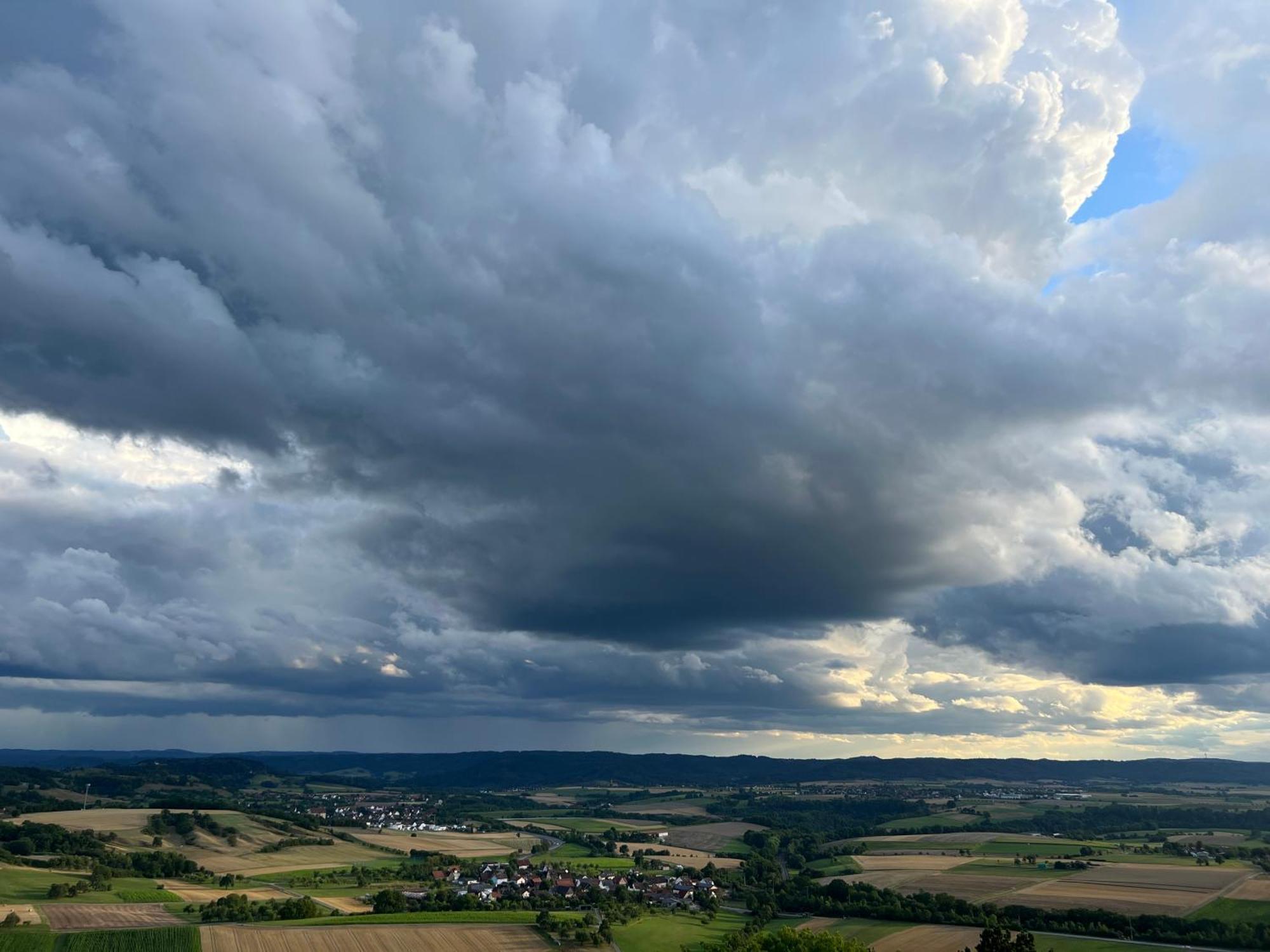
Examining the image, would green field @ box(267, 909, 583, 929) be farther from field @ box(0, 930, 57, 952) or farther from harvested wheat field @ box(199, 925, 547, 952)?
field @ box(0, 930, 57, 952)

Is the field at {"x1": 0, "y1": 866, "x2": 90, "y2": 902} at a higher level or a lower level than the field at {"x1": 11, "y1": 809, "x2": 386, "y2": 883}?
higher

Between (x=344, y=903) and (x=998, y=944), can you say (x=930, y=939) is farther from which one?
→ (x=344, y=903)

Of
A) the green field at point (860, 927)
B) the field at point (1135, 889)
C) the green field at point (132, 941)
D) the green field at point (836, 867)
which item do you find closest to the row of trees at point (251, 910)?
the green field at point (132, 941)

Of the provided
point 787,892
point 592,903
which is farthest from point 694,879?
point 592,903

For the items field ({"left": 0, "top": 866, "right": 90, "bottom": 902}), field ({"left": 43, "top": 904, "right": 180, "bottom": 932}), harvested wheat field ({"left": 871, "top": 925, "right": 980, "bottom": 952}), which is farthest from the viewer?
field ({"left": 0, "top": 866, "right": 90, "bottom": 902})

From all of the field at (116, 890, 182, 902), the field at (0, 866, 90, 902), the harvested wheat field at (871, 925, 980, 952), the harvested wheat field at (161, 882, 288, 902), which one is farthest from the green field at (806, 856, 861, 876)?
the field at (0, 866, 90, 902)

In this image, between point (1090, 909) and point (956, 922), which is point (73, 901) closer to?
point (956, 922)
